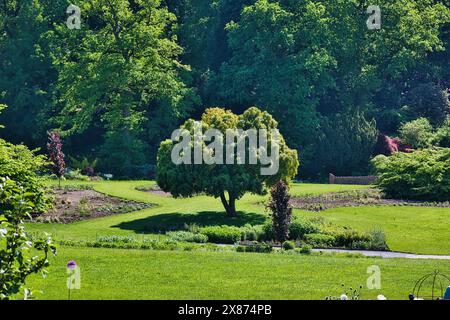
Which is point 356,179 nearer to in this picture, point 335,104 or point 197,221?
point 335,104

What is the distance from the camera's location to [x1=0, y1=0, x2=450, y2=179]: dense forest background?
2279 inches

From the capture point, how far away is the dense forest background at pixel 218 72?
5788 cm

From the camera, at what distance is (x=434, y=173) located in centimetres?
4525

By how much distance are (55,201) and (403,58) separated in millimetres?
29899

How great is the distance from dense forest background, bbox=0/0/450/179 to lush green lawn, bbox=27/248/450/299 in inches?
1065

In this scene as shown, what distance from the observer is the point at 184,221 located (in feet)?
127

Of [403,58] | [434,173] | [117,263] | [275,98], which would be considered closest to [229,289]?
[117,263]

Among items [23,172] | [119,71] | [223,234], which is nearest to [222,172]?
[223,234]

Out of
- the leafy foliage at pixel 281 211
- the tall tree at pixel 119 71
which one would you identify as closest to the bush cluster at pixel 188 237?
the leafy foliage at pixel 281 211

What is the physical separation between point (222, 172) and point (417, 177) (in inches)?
454

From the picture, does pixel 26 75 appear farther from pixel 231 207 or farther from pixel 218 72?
pixel 231 207

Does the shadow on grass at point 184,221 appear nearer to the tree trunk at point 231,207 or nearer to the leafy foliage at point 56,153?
the tree trunk at point 231,207

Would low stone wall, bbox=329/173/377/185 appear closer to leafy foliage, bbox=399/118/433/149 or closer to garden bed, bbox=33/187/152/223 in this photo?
leafy foliage, bbox=399/118/433/149

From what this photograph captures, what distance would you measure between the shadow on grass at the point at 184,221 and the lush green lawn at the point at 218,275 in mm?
5855
